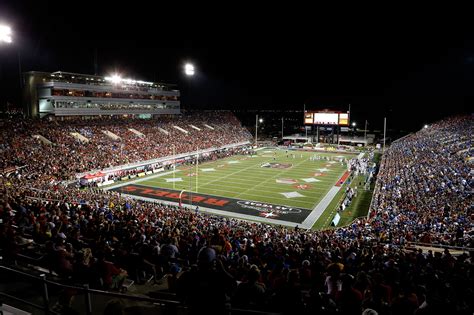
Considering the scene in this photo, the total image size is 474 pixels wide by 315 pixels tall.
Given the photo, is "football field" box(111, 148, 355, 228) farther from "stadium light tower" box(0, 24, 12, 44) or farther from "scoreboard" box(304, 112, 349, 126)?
"scoreboard" box(304, 112, 349, 126)

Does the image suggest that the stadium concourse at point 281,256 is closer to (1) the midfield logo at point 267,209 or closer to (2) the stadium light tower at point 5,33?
(1) the midfield logo at point 267,209

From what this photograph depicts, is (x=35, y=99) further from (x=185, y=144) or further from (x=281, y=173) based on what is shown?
(x=281, y=173)

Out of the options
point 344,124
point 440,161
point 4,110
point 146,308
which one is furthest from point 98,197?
point 344,124

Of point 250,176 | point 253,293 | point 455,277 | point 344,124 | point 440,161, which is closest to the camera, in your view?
point 253,293

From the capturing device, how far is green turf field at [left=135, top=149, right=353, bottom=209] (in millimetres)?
33188

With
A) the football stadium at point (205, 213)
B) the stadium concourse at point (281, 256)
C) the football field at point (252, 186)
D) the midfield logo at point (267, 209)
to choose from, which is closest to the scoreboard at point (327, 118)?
the football stadium at point (205, 213)

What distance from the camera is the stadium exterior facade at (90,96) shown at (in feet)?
177

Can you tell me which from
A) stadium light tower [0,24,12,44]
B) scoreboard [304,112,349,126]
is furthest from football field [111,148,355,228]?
scoreboard [304,112,349,126]

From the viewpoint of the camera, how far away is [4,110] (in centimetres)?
5941

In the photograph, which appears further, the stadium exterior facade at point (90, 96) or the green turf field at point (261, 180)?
the stadium exterior facade at point (90, 96)

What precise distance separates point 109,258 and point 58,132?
4247 cm

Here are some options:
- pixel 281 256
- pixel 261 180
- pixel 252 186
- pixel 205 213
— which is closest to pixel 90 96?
pixel 261 180

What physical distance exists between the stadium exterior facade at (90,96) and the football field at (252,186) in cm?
2454

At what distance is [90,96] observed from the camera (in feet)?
199
